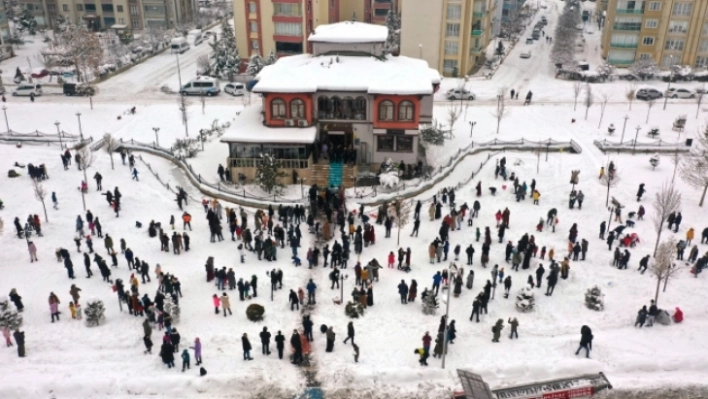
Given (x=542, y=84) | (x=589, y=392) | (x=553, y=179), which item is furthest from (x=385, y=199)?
(x=542, y=84)

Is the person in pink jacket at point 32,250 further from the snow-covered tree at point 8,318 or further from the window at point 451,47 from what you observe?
the window at point 451,47

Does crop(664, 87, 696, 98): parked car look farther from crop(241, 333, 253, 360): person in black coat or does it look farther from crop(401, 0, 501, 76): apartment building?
crop(241, 333, 253, 360): person in black coat

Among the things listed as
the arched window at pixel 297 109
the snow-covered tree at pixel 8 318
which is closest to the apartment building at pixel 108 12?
the arched window at pixel 297 109

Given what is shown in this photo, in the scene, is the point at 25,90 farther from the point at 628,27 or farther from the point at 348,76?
the point at 628,27

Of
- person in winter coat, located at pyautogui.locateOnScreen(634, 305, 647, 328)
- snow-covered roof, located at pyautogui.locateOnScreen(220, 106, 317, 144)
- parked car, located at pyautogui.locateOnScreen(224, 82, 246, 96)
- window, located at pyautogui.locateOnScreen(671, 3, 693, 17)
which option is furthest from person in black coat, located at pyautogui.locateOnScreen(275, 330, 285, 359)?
window, located at pyautogui.locateOnScreen(671, 3, 693, 17)

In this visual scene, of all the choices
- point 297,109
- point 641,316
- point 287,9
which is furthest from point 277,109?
point 287,9

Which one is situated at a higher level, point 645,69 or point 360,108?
point 360,108
